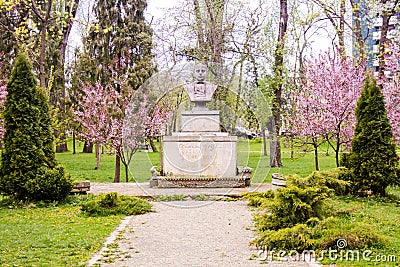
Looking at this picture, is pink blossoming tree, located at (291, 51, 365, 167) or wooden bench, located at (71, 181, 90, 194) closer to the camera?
wooden bench, located at (71, 181, 90, 194)

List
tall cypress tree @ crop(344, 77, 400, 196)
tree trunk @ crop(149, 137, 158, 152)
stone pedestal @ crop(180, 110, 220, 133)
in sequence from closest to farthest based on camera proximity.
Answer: tall cypress tree @ crop(344, 77, 400, 196), stone pedestal @ crop(180, 110, 220, 133), tree trunk @ crop(149, 137, 158, 152)

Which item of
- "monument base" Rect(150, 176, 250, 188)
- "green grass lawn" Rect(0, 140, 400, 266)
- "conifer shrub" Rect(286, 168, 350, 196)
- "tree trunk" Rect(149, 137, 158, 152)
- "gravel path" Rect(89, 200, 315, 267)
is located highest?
"tree trunk" Rect(149, 137, 158, 152)

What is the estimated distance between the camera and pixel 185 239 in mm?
7059

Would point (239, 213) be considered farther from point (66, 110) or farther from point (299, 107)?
point (66, 110)

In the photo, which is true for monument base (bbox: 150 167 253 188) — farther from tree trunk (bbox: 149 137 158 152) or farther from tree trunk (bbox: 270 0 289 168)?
tree trunk (bbox: 270 0 289 168)

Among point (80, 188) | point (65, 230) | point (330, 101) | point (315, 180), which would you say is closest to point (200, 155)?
point (80, 188)

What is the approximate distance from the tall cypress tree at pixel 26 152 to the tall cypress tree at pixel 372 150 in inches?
234

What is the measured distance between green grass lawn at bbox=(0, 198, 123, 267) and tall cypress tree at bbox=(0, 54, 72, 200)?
492mm

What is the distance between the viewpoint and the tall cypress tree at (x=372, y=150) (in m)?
10.4

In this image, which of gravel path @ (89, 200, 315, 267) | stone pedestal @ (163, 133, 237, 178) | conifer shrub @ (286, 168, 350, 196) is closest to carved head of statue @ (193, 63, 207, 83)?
stone pedestal @ (163, 133, 237, 178)

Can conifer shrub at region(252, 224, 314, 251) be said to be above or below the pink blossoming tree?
below

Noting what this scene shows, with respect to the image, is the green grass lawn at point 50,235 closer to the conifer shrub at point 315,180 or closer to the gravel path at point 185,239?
the gravel path at point 185,239

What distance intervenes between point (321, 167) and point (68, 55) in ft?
73.6

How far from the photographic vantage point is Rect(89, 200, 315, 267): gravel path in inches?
227
